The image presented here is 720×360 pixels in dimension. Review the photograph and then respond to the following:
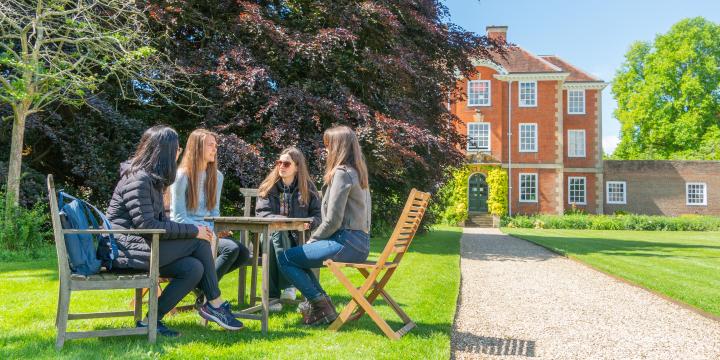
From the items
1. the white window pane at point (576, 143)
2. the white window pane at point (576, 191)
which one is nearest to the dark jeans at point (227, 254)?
the white window pane at point (576, 191)

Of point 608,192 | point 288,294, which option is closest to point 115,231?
point 288,294

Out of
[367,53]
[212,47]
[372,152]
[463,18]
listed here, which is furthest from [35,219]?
[463,18]

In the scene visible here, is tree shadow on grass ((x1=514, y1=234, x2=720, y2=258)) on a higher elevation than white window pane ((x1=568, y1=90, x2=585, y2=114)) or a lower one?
lower

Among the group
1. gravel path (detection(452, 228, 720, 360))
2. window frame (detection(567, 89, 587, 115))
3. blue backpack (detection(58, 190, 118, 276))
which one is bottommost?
gravel path (detection(452, 228, 720, 360))

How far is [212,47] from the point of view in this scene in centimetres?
1244

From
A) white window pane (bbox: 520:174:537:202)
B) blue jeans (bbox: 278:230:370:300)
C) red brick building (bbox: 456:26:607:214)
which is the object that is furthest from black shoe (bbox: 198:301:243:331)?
white window pane (bbox: 520:174:537:202)

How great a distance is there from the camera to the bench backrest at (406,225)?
4.33m

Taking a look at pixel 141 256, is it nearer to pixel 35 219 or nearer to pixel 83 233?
pixel 83 233

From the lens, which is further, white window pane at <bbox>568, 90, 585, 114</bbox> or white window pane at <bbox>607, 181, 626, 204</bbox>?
white window pane at <bbox>607, 181, 626, 204</bbox>

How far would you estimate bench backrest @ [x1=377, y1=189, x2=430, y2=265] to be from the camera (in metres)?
4.33

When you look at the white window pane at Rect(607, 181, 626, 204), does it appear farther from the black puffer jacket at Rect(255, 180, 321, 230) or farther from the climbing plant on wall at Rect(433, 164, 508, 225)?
the black puffer jacket at Rect(255, 180, 321, 230)

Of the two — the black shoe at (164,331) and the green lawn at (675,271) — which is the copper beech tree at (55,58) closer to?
the black shoe at (164,331)

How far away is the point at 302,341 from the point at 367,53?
8.99 m

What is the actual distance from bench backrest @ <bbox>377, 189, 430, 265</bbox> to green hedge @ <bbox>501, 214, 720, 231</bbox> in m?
27.0
